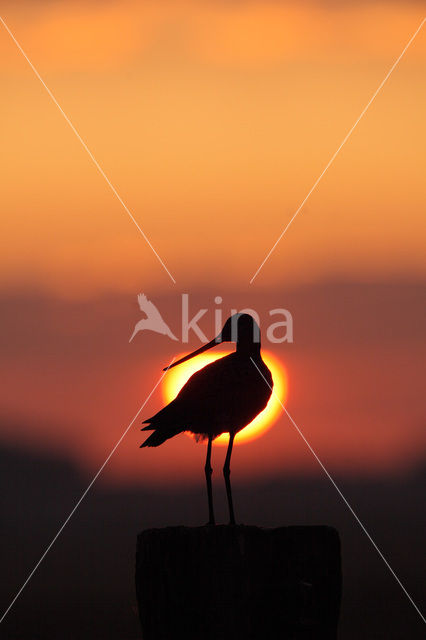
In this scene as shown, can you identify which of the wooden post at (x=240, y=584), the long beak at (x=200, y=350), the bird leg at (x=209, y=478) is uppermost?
the long beak at (x=200, y=350)

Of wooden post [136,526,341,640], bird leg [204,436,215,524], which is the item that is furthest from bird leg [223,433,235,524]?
wooden post [136,526,341,640]

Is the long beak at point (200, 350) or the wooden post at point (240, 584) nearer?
the wooden post at point (240, 584)

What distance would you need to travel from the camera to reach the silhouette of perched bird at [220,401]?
29.1 ft

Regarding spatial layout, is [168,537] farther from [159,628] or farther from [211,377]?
[211,377]

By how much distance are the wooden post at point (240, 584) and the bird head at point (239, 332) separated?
406cm

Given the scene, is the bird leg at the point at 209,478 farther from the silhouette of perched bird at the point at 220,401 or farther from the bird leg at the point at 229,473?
the bird leg at the point at 229,473

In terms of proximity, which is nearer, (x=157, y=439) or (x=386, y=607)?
(x=157, y=439)

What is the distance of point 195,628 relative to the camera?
17.0ft

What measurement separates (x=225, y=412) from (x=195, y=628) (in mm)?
3835

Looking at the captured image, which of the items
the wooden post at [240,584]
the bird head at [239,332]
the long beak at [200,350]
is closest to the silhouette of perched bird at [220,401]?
the bird head at [239,332]

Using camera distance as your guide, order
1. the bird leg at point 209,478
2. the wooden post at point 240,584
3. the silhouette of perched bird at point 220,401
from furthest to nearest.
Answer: the silhouette of perched bird at point 220,401, the bird leg at point 209,478, the wooden post at point 240,584

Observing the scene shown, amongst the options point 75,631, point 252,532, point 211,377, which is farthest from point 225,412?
point 75,631

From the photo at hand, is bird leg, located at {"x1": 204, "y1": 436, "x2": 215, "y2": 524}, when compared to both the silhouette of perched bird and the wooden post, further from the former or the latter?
the wooden post

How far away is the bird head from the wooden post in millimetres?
4055
